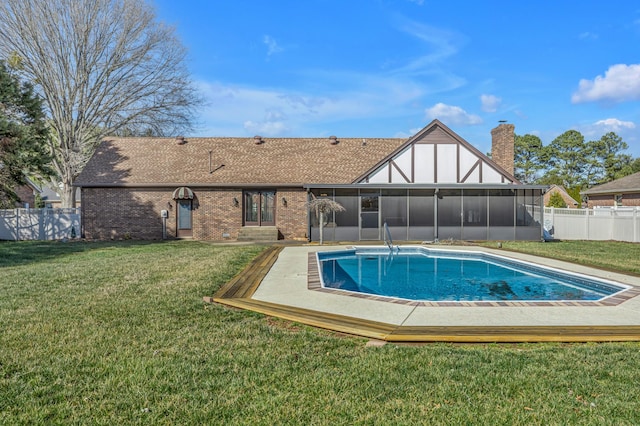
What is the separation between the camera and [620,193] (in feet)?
81.8

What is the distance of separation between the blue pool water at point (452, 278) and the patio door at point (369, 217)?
353 cm

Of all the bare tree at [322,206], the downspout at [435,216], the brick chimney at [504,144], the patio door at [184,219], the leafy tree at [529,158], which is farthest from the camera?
the leafy tree at [529,158]

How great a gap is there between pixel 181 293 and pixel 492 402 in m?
5.34

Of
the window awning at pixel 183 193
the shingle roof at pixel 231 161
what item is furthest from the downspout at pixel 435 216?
the window awning at pixel 183 193

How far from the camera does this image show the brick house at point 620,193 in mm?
23508

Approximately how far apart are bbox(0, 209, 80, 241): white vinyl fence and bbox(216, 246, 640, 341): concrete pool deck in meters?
17.0

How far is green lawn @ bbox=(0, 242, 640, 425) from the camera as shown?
2.98 m

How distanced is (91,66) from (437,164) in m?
20.0

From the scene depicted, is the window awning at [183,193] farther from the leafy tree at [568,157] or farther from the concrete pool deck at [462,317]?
the leafy tree at [568,157]

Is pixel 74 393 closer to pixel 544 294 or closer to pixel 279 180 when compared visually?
pixel 544 294

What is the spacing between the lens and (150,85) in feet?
81.6

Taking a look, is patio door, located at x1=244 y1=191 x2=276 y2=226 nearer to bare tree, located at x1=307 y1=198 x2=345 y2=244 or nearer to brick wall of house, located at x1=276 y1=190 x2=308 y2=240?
brick wall of house, located at x1=276 y1=190 x2=308 y2=240

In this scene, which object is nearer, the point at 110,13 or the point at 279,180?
the point at 279,180

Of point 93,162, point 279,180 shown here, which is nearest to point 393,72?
point 279,180
